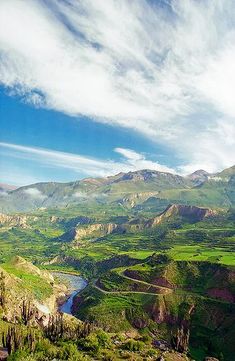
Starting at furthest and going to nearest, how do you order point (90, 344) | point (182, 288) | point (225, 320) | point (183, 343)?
1. point (182, 288)
2. point (225, 320)
3. point (183, 343)
4. point (90, 344)

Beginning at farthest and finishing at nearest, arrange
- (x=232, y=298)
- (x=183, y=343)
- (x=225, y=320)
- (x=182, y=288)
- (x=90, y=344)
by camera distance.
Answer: (x=182, y=288) < (x=232, y=298) < (x=225, y=320) < (x=183, y=343) < (x=90, y=344)

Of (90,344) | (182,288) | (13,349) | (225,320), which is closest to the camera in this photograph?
(13,349)

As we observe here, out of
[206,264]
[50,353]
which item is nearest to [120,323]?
[206,264]

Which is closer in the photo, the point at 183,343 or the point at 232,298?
the point at 183,343

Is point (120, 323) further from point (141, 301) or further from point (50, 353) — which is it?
point (50, 353)

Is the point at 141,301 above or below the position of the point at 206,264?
below

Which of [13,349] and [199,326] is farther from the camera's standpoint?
[199,326]

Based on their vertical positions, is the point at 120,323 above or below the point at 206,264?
below

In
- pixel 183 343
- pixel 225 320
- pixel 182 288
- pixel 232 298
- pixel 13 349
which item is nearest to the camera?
pixel 13 349

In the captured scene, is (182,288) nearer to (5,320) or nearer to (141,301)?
(141,301)

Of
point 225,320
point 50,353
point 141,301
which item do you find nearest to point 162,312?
point 141,301
